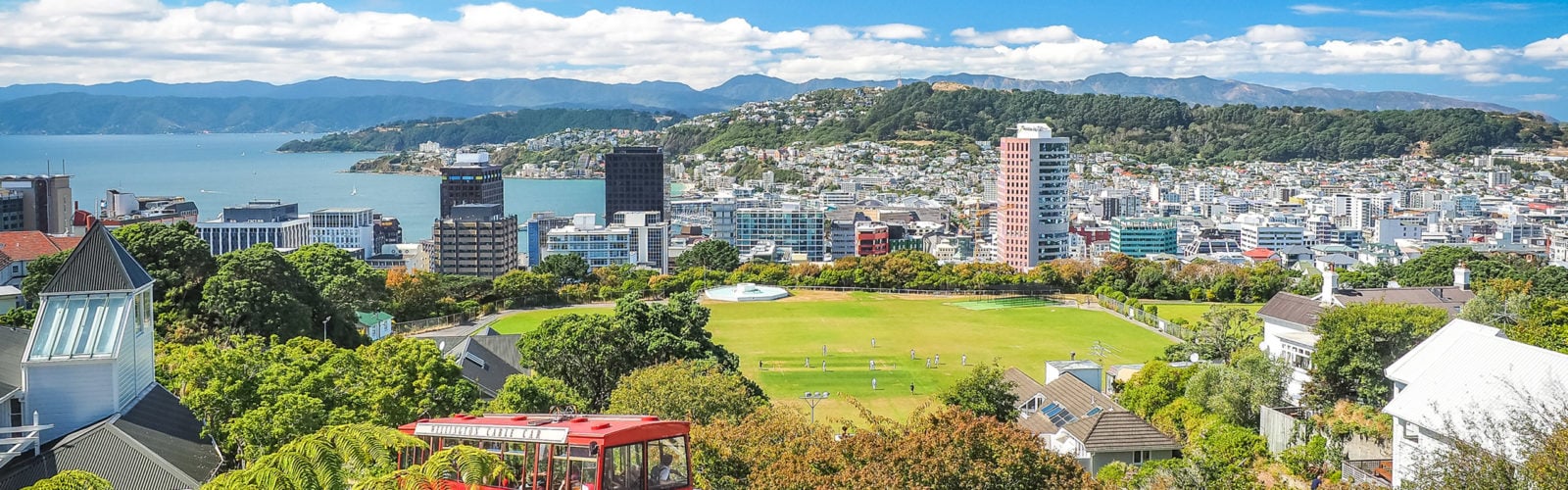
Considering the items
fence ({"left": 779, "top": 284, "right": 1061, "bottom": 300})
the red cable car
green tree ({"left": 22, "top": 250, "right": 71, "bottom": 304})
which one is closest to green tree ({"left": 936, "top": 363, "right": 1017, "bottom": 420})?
the red cable car

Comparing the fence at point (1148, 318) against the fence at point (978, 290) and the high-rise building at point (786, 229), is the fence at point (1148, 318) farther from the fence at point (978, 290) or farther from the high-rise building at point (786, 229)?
the high-rise building at point (786, 229)

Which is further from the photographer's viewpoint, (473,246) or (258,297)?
(473,246)

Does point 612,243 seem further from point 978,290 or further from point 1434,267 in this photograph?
point 1434,267

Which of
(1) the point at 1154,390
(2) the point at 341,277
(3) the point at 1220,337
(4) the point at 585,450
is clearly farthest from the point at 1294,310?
(2) the point at 341,277

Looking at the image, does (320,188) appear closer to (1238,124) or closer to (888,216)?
(888,216)

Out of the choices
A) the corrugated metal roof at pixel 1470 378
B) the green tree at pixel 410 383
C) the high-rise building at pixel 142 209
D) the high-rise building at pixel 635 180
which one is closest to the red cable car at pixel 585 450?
the green tree at pixel 410 383

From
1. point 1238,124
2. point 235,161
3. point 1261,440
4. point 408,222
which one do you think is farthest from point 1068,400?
point 235,161
